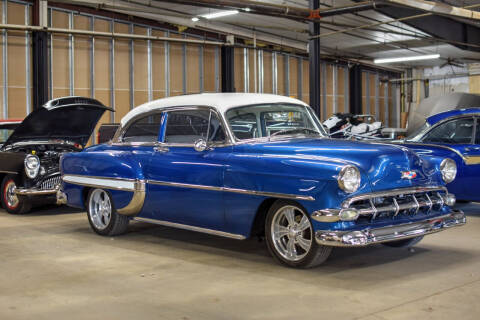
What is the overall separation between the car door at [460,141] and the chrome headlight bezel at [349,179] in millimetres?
3807

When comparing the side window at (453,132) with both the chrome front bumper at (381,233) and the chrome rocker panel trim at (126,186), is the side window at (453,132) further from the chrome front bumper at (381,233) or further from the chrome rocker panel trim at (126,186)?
the chrome rocker panel trim at (126,186)

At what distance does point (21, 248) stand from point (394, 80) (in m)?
28.2

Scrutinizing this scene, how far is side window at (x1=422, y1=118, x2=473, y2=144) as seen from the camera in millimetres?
8672

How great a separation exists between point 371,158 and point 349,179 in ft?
1.19

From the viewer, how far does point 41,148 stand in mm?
10016

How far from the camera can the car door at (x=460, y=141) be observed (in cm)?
844

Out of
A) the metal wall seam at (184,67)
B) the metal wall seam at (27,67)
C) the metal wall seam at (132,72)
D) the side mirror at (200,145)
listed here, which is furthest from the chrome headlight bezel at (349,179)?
the metal wall seam at (184,67)

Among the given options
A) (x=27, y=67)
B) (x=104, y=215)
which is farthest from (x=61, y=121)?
(x=27, y=67)

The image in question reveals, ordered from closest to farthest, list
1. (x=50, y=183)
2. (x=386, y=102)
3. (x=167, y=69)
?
(x=50, y=183) < (x=167, y=69) < (x=386, y=102)

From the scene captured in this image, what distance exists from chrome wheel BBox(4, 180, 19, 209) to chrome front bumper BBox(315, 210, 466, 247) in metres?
6.13

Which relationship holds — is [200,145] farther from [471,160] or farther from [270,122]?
[471,160]

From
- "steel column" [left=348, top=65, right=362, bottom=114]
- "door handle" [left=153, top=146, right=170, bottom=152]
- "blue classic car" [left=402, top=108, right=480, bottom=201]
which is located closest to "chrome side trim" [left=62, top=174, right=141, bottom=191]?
"door handle" [left=153, top=146, right=170, bottom=152]

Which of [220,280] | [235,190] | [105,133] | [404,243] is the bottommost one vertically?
[220,280]

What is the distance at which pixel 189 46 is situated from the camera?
2250 centimetres
